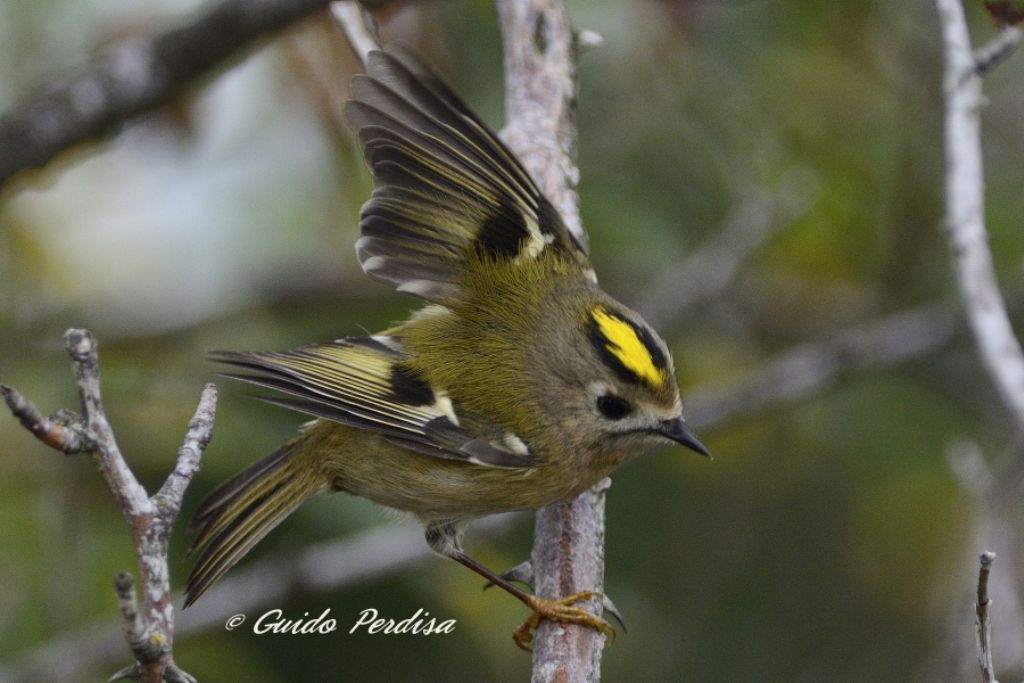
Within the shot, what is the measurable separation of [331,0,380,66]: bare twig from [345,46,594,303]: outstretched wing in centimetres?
39

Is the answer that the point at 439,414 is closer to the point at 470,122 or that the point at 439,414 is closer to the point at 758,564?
the point at 470,122

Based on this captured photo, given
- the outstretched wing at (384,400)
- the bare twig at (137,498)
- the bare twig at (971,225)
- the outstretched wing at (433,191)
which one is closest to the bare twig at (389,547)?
the outstretched wing at (384,400)

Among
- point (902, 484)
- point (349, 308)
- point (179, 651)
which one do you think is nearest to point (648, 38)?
point (349, 308)

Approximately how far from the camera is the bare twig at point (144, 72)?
255 cm

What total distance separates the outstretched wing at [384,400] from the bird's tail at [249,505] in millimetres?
236

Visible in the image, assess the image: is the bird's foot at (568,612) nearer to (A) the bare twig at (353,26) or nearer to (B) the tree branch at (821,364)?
(B) the tree branch at (821,364)

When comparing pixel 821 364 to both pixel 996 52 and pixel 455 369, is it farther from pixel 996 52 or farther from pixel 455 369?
pixel 996 52

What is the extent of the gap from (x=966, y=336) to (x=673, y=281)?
0.79 metres

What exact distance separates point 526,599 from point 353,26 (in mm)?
1324

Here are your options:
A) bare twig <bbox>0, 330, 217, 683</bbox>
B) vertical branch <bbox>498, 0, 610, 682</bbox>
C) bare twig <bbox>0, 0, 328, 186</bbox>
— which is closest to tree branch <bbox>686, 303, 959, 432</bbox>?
vertical branch <bbox>498, 0, 610, 682</bbox>

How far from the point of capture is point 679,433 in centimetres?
218

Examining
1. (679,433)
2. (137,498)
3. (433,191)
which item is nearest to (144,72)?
(433,191)

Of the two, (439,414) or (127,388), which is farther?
(127,388)

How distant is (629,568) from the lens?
3236mm
